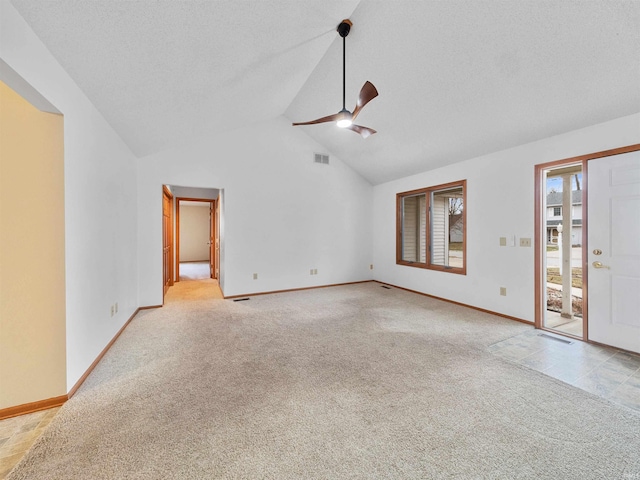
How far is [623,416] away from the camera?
5.66 feet

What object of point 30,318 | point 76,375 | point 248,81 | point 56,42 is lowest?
point 76,375

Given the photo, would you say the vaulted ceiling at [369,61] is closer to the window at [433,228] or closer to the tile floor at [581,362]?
the window at [433,228]

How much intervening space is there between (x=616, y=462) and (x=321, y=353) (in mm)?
2018

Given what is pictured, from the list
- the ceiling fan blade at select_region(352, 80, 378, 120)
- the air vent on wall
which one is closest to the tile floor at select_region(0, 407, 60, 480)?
the ceiling fan blade at select_region(352, 80, 378, 120)

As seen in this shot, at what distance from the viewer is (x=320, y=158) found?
5.69 m

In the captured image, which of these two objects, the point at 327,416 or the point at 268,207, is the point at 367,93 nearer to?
the point at 327,416

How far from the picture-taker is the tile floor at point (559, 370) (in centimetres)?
157

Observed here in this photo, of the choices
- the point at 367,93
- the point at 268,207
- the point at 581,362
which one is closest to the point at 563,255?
the point at 581,362

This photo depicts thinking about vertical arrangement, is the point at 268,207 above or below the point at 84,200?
above

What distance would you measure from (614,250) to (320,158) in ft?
15.3

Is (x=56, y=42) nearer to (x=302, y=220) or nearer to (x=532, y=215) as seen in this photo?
(x=302, y=220)

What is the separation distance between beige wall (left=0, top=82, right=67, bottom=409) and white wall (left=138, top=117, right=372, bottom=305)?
252 cm

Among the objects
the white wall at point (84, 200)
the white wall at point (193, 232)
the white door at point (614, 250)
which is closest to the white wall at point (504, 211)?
the white door at point (614, 250)

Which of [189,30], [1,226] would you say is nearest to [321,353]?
[1,226]
